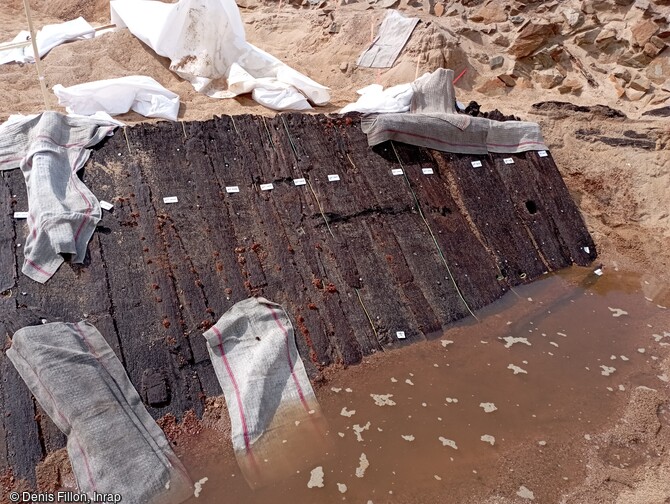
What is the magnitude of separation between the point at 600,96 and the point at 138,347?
732 centimetres

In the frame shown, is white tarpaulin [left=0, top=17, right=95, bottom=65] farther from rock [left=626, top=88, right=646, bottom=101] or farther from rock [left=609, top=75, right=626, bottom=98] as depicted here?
rock [left=626, top=88, right=646, bottom=101]

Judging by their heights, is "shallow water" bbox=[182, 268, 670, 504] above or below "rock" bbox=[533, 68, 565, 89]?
below

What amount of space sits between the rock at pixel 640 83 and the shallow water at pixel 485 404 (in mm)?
3797

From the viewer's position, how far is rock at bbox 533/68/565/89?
802cm

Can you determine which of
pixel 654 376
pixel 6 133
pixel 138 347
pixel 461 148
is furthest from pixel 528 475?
pixel 6 133

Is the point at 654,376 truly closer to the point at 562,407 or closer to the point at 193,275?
the point at 562,407

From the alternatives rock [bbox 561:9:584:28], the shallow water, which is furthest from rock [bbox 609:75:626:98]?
the shallow water

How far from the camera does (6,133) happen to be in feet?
15.5

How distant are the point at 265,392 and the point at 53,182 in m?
2.52

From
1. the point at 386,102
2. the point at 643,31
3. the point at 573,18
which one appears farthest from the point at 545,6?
the point at 386,102

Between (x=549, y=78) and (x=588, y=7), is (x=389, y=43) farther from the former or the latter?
Answer: (x=588, y=7)

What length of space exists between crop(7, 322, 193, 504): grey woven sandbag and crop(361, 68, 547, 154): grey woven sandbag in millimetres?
3631

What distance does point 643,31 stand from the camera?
778 centimetres

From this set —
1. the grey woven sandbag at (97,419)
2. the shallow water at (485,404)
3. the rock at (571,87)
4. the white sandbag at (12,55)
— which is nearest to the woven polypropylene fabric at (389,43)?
the rock at (571,87)
